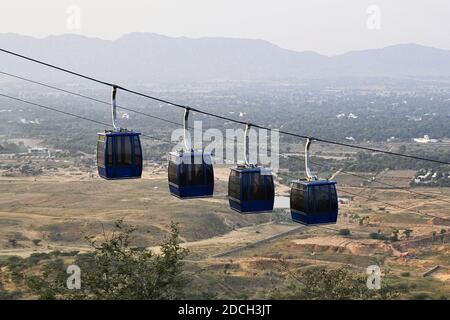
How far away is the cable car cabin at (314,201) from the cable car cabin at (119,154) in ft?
11.5

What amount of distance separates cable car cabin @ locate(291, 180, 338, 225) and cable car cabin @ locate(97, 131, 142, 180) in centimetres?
350

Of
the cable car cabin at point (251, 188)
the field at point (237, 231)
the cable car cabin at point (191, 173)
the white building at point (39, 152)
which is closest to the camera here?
the cable car cabin at point (251, 188)

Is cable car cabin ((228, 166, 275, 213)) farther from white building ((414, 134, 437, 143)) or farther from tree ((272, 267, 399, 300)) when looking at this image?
white building ((414, 134, 437, 143))

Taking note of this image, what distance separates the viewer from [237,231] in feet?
191

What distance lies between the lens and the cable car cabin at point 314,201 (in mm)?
16312

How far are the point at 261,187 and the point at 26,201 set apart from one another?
54.8 m

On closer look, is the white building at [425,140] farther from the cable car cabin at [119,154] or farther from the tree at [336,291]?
Result: the cable car cabin at [119,154]

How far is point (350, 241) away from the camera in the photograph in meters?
50.5

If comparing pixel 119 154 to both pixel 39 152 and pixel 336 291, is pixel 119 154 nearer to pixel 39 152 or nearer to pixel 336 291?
pixel 336 291

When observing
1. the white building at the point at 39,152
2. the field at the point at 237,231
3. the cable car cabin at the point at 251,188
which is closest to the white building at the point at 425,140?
the field at the point at 237,231

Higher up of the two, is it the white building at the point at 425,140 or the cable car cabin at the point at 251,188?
the cable car cabin at the point at 251,188

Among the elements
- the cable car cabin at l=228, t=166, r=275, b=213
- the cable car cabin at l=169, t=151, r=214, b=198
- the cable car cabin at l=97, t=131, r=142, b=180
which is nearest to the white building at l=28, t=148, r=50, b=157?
the cable car cabin at l=97, t=131, r=142, b=180

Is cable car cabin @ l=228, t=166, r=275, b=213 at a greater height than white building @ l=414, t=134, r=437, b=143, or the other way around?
cable car cabin @ l=228, t=166, r=275, b=213

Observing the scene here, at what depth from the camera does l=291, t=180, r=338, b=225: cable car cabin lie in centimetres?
1631
